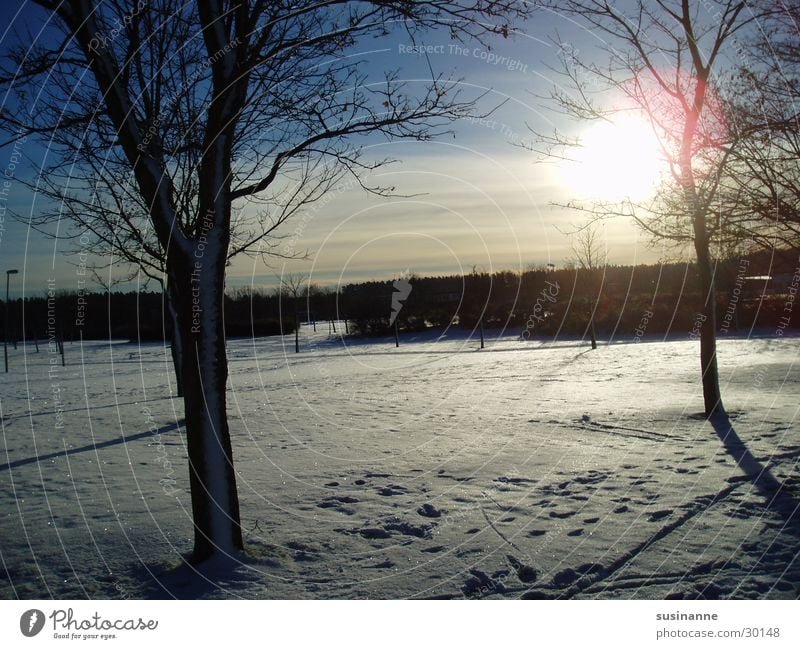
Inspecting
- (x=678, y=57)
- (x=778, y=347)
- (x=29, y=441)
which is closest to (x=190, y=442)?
(x=29, y=441)

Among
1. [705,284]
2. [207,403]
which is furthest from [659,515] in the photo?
[705,284]

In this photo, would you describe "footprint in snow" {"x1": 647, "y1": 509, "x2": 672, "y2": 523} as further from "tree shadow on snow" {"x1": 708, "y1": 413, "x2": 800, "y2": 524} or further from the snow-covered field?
"tree shadow on snow" {"x1": 708, "y1": 413, "x2": 800, "y2": 524}

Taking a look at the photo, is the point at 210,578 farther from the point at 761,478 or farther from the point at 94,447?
the point at 94,447

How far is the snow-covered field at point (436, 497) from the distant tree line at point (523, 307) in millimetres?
12172

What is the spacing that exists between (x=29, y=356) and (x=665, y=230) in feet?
145

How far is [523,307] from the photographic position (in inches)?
1948

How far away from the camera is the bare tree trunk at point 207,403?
520cm

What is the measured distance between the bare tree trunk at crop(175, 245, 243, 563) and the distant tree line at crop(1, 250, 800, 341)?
19420 millimetres

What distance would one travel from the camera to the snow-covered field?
4.93m

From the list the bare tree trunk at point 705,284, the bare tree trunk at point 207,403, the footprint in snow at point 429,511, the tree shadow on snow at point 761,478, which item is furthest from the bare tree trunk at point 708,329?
the bare tree trunk at point 207,403

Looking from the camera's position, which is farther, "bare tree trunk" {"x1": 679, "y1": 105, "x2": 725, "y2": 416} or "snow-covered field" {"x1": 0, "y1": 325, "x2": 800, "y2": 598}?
"bare tree trunk" {"x1": 679, "y1": 105, "x2": 725, "y2": 416}

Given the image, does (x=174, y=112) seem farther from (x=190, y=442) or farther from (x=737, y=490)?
(x=737, y=490)

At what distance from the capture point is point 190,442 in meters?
5.32

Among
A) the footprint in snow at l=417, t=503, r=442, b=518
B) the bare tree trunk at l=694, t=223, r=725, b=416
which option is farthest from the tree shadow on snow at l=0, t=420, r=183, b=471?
the bare tree trunk at l=694, t=223, r=725, b=416
